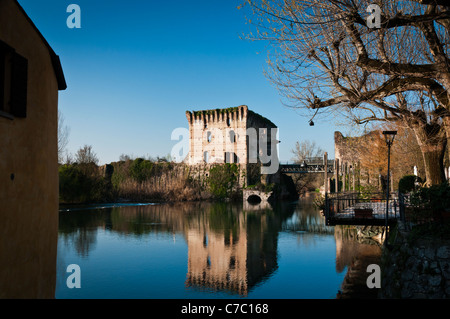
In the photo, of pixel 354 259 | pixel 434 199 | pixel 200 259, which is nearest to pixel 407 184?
pixel 354 259

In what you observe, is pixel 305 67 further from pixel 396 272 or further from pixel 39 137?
pixel 39 137

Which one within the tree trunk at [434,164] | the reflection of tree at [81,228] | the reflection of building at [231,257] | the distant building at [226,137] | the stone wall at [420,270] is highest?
the distant building at [226,137]

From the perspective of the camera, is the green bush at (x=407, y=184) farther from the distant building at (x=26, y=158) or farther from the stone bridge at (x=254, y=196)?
the stone bridge at (x=254, y=196)

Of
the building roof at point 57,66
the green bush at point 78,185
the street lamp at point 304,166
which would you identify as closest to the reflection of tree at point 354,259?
the building roof at point 57,66

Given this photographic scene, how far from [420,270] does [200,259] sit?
9603mm

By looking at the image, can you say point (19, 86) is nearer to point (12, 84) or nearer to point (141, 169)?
point (12, 84)

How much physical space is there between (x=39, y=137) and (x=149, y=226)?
56.0 ft

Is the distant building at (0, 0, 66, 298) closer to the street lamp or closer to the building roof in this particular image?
the building roof

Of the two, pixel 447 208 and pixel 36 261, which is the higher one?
pixel 447 208

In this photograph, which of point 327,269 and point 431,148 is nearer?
point 431,148

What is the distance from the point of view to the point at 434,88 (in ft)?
27.3

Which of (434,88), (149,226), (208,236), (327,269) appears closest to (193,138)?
(149,226)

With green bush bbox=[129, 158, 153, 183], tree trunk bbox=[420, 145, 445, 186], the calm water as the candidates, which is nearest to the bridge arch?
Answer: green bush bbox=[129, 158, 153, 183]

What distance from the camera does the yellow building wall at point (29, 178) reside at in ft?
15.4
